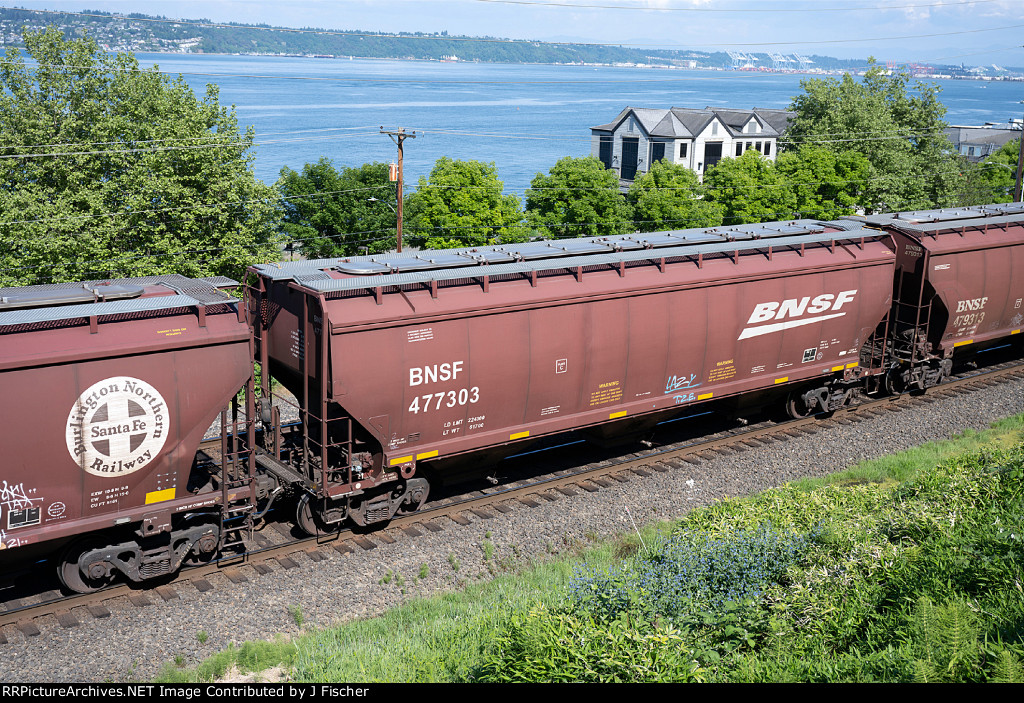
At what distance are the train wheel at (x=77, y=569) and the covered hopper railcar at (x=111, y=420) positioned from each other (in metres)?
0.02

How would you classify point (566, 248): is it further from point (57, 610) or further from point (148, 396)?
point (57, 610)

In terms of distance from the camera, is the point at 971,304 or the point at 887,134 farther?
the point at 887,134

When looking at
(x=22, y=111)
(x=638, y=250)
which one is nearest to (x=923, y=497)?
(x=638, y=250)

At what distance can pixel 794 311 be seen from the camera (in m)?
19.7

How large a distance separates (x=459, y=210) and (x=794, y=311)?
1001 inches

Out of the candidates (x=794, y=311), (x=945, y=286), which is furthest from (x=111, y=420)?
(x=945, y=286)

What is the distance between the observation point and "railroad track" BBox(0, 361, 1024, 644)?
41.1 ft

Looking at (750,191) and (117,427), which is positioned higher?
(750,191)

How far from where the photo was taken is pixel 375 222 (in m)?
41.2

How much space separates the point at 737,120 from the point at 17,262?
7358 cm

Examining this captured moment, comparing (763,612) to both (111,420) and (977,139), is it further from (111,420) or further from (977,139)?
(977,139)

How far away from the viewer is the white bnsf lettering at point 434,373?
14.5 meters

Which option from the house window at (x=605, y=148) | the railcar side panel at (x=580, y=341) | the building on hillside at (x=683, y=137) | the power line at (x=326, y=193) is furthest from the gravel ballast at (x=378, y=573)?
the house window at (x=605, y=148)

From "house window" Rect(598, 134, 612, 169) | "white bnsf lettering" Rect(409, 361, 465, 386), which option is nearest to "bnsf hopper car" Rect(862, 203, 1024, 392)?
"white bnsf lettering" Rect(409, 361, 465, 386)
